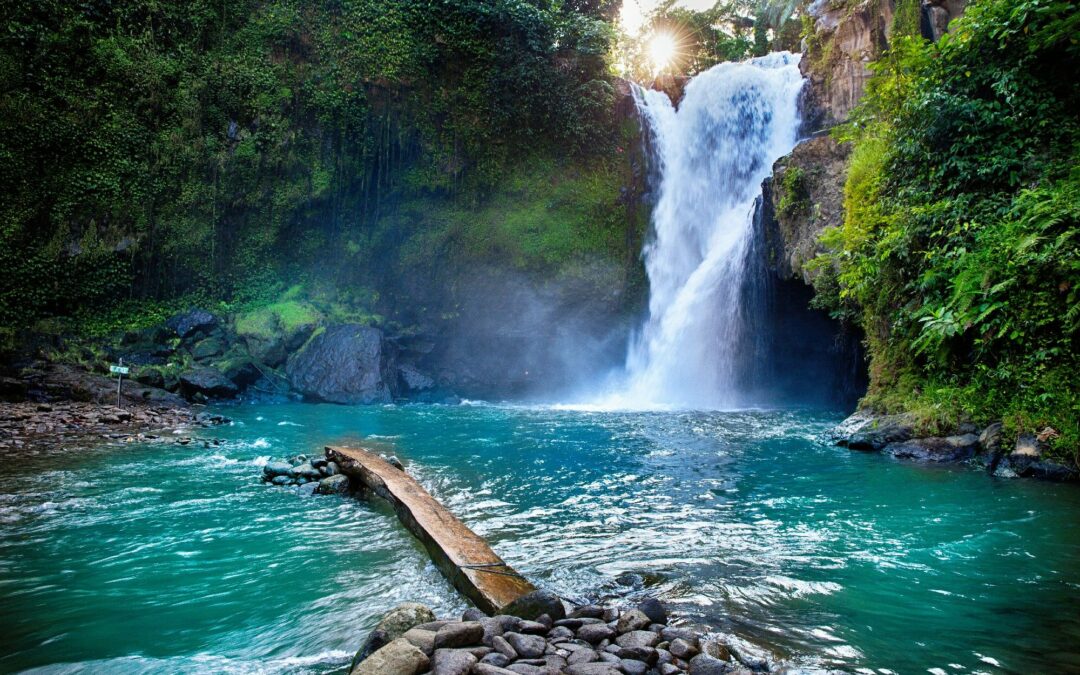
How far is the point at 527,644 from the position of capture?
8.54ft

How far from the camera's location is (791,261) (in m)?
13.3

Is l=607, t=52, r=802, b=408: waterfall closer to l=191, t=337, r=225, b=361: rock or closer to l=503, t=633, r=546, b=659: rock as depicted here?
l=191, t=337, r=225, b=361: rock

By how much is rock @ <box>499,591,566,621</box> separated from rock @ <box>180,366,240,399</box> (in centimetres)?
1531

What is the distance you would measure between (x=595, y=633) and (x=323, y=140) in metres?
20.4

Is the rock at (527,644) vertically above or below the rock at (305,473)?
above

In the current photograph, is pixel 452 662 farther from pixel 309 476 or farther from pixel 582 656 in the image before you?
pixel 309 476

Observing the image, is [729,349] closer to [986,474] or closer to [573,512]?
[986,474]

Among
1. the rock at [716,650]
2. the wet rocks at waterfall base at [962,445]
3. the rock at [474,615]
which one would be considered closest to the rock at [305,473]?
the rock at [474,615]

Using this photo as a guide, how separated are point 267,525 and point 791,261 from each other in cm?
1200

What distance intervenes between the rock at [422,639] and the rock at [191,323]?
17.7 metres

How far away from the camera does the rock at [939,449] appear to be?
730cm

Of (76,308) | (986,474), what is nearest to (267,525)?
(986,474)

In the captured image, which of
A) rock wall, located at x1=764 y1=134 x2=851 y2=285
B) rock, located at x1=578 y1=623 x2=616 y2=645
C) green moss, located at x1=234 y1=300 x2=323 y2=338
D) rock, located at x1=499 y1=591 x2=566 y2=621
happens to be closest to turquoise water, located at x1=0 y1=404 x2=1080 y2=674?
rock, located at x1=499 y1=591 x2=566 y2=621

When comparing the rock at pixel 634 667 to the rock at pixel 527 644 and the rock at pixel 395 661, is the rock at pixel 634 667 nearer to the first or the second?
the rock at pixel 527 644
